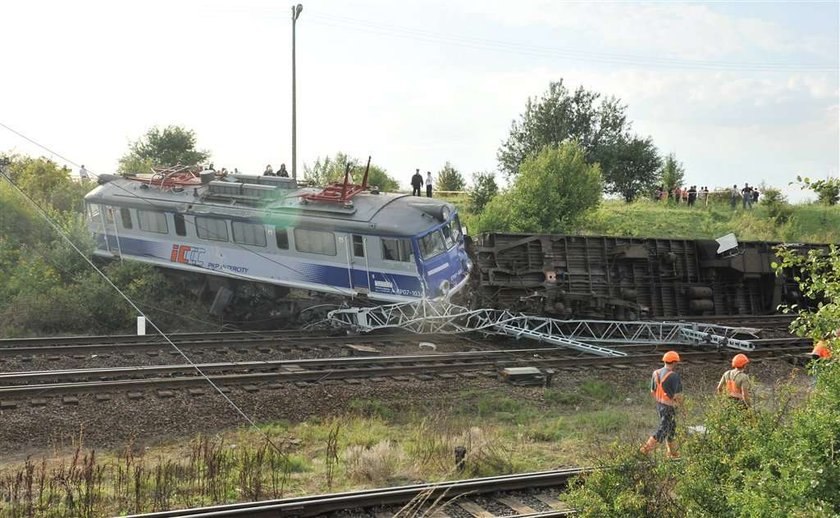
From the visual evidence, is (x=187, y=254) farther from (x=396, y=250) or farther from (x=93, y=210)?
(x=396, y=250)

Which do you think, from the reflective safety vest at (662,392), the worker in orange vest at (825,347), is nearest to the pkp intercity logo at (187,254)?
the reflective safety vest at (662,392)

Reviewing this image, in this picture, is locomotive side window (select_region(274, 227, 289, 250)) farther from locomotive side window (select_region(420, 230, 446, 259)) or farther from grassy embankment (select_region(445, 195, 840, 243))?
grassy embankment (select_region(445, 195, 840, 243))

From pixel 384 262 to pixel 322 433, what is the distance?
25.5 ft

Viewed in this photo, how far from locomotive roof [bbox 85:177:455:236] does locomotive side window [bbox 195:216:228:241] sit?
8.6 inches

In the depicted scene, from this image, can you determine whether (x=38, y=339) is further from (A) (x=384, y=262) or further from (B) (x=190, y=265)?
(A) (x=384, y=262)

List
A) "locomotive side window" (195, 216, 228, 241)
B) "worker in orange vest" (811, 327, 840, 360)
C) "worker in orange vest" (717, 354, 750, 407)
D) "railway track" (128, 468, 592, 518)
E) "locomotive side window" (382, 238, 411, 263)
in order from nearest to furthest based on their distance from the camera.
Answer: "worker in orange vest" (811, 327, 840, 360) < "railway track" (128, 468, 592, 518) < "worker in orange vest" (717, 354, 750, 407) < "locomotive side window" (382, 238, 411, 263) < "locomotive side window" (195, 216, 228, 241)

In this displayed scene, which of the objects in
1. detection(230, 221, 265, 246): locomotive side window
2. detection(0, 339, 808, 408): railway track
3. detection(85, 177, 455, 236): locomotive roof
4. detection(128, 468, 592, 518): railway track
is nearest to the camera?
detection(128, 468, 592, 518): railway track

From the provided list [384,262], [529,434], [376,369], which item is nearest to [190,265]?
[384,262]

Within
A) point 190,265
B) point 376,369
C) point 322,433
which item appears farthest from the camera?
point 190,265

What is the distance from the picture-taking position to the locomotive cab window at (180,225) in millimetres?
20219

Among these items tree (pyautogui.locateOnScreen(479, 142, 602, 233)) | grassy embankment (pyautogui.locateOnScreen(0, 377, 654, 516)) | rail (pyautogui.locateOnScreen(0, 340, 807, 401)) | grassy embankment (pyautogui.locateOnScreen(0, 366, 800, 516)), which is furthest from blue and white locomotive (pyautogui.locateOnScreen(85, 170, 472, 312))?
tree (pyautogui.locateOnScreen(479, 142, 602, 233))

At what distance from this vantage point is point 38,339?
16.1 meters

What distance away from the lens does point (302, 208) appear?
61.2 ft

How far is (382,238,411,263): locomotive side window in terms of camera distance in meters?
17.4
